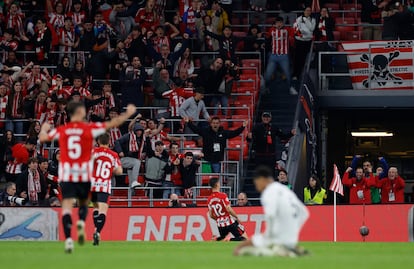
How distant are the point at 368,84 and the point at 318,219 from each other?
305 inches

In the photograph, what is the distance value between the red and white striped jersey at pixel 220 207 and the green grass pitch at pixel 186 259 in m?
3.95

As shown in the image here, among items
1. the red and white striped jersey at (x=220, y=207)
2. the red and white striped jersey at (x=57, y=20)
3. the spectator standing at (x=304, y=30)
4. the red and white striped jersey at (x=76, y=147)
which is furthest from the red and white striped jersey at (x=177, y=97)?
the red and white striped jersey at (x=76, y=147)

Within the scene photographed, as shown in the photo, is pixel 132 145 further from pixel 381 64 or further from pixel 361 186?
pixel 381 64

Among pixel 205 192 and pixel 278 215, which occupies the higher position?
pixel 278 215

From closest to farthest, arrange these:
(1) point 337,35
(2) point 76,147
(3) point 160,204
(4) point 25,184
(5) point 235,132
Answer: (2) point 76,147 < (4) point 25,184 < (3) point 160,204 < (5) point 235,132 < (1) point 337,35

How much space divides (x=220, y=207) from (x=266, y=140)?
6304mm

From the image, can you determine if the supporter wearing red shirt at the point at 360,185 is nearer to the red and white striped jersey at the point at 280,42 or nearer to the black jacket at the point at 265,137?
the black jacket at the point at 265,137

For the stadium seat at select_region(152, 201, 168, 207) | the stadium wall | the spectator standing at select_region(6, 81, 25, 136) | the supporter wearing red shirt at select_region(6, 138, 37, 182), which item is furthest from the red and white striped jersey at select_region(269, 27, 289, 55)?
the supporter wearing red shirt at select_region(6, 138, 37, 182)

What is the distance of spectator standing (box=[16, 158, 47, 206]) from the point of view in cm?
3084

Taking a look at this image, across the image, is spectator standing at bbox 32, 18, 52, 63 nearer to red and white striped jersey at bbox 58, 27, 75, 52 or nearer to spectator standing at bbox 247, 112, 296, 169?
red and white striped jersey at bbox 58, 27, 75, 52

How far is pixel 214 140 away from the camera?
32.2 meters

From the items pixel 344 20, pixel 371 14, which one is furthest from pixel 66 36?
pixel 371 14

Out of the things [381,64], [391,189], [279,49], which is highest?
[279,49]

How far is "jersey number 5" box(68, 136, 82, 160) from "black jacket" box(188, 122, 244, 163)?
13.0 meters
